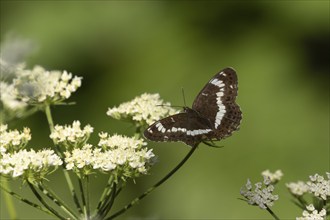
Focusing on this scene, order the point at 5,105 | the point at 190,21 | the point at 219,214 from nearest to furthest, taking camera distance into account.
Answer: the point at 5,105 < the point at 219,214 < the point at 190,21

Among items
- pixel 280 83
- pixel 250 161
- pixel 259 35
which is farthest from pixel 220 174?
pixel 259 35

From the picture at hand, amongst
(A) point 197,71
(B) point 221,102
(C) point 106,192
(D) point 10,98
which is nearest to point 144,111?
(B) point 221,102

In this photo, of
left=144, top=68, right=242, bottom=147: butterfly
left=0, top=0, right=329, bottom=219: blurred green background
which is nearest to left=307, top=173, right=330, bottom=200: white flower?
left=144, top=68, right=242, bottom=147: butterfly

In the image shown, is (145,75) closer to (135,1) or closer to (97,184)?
(135,1)

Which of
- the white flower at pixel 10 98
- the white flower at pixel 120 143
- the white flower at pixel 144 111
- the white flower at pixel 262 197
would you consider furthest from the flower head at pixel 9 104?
the white flower at pixel 262 197

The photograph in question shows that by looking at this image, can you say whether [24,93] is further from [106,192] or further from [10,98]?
[106,192]

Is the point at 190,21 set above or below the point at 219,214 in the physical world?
above
